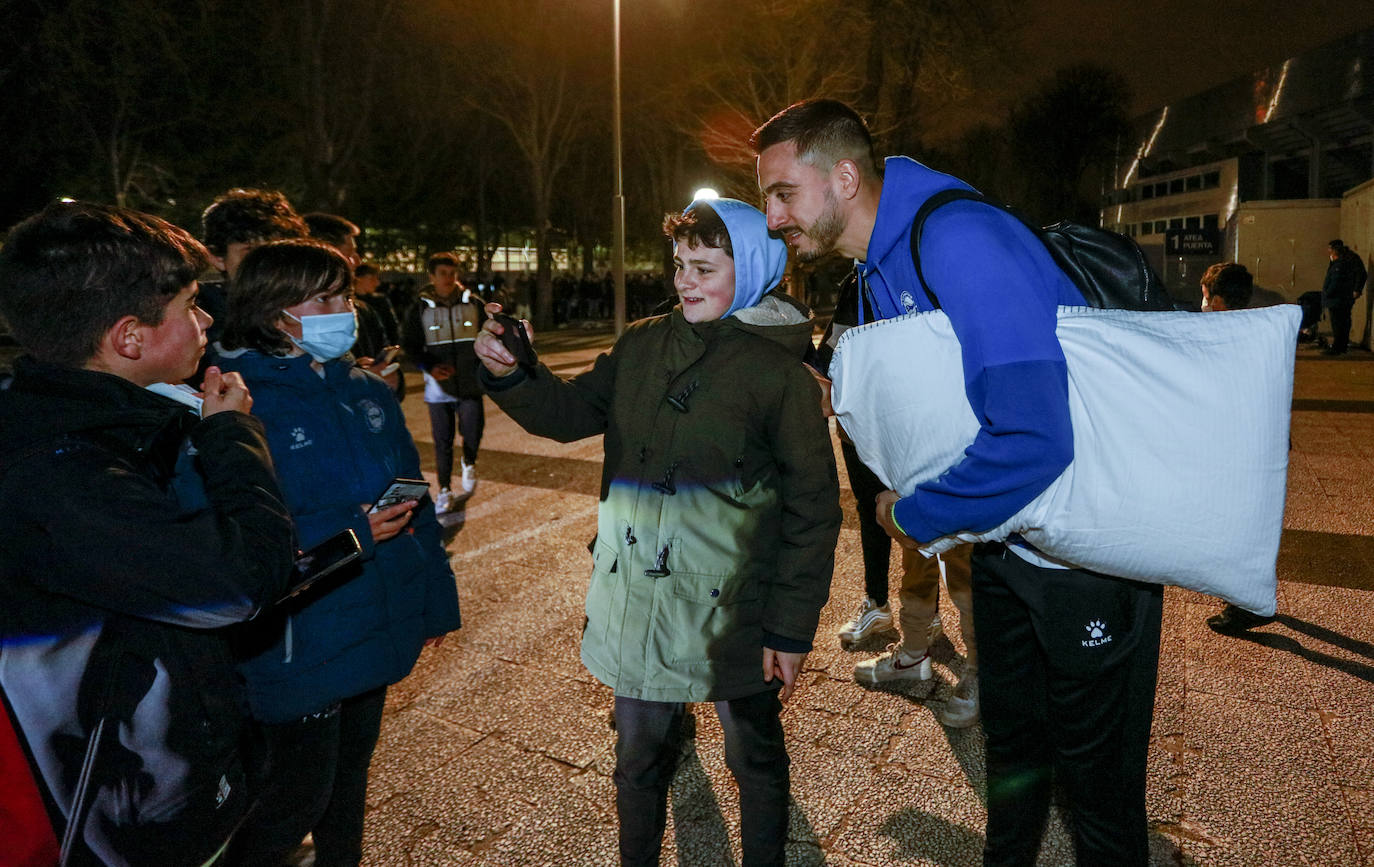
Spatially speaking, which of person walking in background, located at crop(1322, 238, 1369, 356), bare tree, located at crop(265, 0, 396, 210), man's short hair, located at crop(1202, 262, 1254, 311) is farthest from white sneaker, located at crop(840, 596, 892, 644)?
bare tree, located at crop(265, 0, 396, 210)

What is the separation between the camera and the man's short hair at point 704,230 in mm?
2211

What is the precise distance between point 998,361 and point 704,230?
36.7 inches

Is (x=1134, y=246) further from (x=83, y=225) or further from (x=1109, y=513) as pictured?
(x=83, y=225)

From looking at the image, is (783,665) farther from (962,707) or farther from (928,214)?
(962,707)

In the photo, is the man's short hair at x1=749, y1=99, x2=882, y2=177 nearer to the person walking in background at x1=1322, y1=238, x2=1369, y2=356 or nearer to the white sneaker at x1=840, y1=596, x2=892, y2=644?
the white sneaker at x1=840, y1=596, x2=892, y2=644

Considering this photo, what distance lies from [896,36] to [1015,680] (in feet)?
68.6

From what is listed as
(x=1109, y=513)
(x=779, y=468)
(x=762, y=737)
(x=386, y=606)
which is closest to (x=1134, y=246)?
(x=1109, y=513)

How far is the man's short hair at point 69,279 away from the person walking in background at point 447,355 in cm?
436

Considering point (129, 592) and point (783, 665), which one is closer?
point (129, 592)

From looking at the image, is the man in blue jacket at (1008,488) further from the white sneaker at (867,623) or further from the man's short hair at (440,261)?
the man's short hair at (440,261)

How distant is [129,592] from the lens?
138 centimetres

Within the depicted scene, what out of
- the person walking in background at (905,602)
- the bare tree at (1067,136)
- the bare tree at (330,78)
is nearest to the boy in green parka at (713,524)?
the person walking in background at (905,602)

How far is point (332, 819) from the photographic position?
2.25 meters

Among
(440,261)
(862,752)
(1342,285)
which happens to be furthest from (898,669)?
(1342,285)
